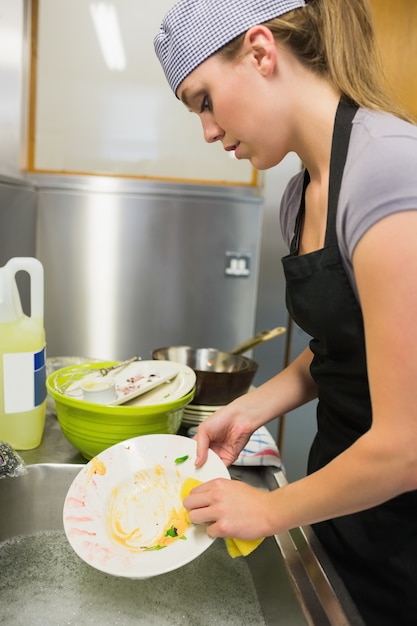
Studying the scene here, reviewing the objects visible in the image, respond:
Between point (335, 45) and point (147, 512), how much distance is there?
70cm

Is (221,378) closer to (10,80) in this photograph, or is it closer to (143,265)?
(143,265)

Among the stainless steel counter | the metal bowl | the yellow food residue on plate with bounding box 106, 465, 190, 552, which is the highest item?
the metal bowl

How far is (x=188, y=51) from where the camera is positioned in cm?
73

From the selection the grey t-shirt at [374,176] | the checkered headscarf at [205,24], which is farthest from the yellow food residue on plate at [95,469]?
the checkered headscarf at [205,24]

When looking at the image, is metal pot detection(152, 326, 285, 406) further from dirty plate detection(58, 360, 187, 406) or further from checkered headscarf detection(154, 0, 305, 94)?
checkered headscarf detection(154, 0, 305, 94)

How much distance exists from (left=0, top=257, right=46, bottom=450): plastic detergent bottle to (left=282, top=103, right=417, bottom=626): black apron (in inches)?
19.0

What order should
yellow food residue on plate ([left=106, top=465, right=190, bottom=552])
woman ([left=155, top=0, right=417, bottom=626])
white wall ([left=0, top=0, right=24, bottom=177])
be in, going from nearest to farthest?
1. woman ([left=155, top=0, right=417, bottom=626])
2. yellow food residue on plate ([left=106, top=465, right=190, bottom=552])
3. white wall ([left=0, top=0, right=24, bottom=177])

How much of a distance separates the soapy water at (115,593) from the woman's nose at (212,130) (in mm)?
672

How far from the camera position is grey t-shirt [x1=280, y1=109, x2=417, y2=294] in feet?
1.76

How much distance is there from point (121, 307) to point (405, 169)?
5.71 ft

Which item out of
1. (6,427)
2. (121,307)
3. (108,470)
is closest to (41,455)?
(6,427)

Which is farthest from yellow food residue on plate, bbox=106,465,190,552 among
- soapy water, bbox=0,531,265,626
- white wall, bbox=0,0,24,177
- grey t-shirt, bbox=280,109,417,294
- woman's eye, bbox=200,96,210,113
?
white wall, bbox=0,0,24,177

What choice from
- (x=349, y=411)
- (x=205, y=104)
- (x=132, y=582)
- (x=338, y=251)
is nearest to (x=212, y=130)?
(x=205, y=104)

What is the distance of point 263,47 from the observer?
0.68 meters
